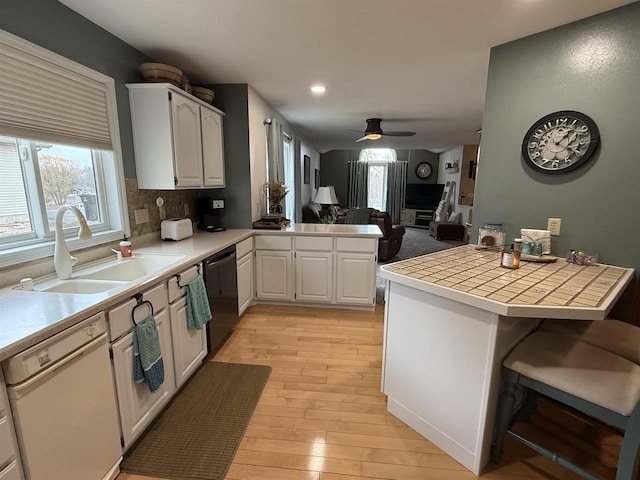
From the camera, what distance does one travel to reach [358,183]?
10438 mm

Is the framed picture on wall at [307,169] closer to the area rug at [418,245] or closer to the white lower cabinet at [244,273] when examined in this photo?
the area rug at [418,245]

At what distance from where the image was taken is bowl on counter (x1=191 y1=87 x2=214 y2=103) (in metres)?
2.88

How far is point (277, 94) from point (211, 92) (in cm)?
84

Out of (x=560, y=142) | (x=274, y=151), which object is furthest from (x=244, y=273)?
(x=560, y=142)

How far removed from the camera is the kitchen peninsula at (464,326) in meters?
1.35

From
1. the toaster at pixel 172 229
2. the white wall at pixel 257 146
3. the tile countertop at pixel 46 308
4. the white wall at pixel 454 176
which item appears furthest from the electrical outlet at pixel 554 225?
the white wall at pixel 454 176

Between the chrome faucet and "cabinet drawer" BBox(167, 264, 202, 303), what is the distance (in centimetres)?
49

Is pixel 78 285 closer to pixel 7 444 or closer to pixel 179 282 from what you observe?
pixel 179 282

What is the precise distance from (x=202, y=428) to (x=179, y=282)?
0.86 metres

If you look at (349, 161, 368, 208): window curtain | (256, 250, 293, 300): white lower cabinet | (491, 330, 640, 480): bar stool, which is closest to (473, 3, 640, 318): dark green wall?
(491, 330, 640, 480): bar stool

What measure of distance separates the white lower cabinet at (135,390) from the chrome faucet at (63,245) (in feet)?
1.76

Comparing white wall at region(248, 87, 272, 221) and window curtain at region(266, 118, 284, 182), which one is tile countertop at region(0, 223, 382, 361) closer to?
white wall at region(248, 87, 272, 221)

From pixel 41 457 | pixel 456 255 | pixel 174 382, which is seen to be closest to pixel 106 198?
pixel 174 382

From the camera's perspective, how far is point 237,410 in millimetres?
1901
